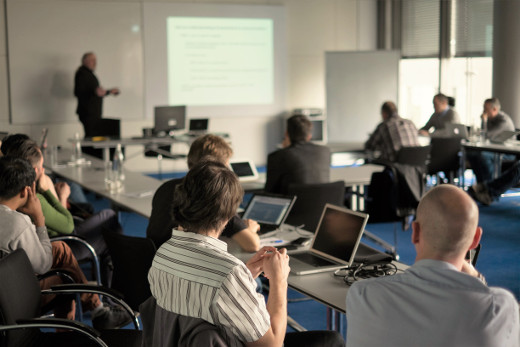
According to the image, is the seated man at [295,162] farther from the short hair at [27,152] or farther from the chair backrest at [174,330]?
the chair backrest at [174,330]

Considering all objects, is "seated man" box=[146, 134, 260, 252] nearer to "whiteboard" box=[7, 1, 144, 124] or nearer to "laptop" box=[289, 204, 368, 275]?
"laptop" box=[289, 204, 368, 275]

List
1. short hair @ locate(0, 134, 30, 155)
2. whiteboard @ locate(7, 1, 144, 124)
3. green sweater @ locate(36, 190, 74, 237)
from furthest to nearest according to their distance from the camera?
whiteboard @ locate(7, 1, 144, 124) < short hair @ locate(0, 134, 30, 155) < green sweater @ locate(36, 190, 74, 237)

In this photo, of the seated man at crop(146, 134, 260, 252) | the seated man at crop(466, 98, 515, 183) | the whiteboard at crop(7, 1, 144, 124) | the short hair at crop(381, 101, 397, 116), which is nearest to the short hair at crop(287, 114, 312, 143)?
the seated man at crop(146, 134, 260, 252)

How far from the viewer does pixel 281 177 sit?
190 inches

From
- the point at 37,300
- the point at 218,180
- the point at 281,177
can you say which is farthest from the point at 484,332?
the point at 281,177

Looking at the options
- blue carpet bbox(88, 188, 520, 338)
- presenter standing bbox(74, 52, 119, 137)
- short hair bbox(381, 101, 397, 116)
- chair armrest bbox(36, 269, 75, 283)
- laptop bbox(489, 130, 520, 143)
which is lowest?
blue carpet bbox(88, 188, 520, 338)

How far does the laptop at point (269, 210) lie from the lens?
3623 millimetres

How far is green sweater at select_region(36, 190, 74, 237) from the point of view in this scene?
3.83 meters

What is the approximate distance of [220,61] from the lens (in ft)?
36.3

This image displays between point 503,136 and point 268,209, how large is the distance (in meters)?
4.91

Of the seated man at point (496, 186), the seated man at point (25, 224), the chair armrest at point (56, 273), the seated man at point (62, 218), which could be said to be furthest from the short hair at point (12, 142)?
the seated man at point (496, 186)

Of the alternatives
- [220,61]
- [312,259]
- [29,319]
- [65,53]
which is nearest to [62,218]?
[29,319]

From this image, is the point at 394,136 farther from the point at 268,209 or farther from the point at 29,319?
the point at 29,319

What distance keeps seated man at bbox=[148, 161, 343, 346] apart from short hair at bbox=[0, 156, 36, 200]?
1.42 meters
